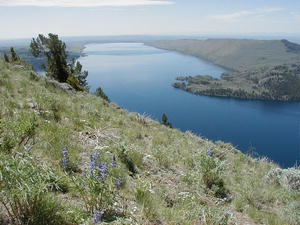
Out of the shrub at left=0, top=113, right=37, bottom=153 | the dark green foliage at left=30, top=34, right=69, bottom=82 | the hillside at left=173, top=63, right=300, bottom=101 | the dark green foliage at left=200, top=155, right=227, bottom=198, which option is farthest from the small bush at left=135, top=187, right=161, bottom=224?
the hillside at left=173, top=63, right=300, bottom=101

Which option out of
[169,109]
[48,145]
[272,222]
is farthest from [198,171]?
[169,109]

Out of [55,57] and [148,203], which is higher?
[55,57]

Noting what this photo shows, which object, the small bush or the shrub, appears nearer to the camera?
the small bush

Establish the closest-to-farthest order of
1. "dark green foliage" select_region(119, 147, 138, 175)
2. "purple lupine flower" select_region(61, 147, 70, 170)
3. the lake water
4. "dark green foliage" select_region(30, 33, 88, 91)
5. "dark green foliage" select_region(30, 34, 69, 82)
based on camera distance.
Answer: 1. "purple lupine flower" select_region(61, 147, 70, 170)
2. "dark green foliage" select_region(119, 147, 138, 175)
3. "dark green foliage" select_region(30, 33, 88, 91)
4. "dark green foliage" select_region(30, 34, 69, 82)
5. the lake water

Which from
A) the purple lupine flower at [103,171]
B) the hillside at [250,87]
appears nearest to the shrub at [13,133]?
the purple lupine flower at [103,171]

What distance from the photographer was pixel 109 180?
394 cm

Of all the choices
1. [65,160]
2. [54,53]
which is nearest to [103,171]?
[65,160]

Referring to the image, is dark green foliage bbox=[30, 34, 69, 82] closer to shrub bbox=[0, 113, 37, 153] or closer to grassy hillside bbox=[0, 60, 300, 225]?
grassy hillside bbox=[0, 60, 300, 225]

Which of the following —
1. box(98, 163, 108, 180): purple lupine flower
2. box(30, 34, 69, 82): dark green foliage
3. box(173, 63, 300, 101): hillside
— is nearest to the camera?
box(98, 163, 108, 180): purple lupine flower

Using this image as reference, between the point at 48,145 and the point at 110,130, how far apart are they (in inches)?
129

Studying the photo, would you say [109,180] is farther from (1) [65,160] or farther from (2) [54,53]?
(2) [54,53]

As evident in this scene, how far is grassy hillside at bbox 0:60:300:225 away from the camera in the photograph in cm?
310

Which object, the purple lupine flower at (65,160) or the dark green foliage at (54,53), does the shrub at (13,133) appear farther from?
the dark green foliage at (54,53)

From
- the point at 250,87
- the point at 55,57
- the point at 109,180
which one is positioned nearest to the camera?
the point at 109,180
